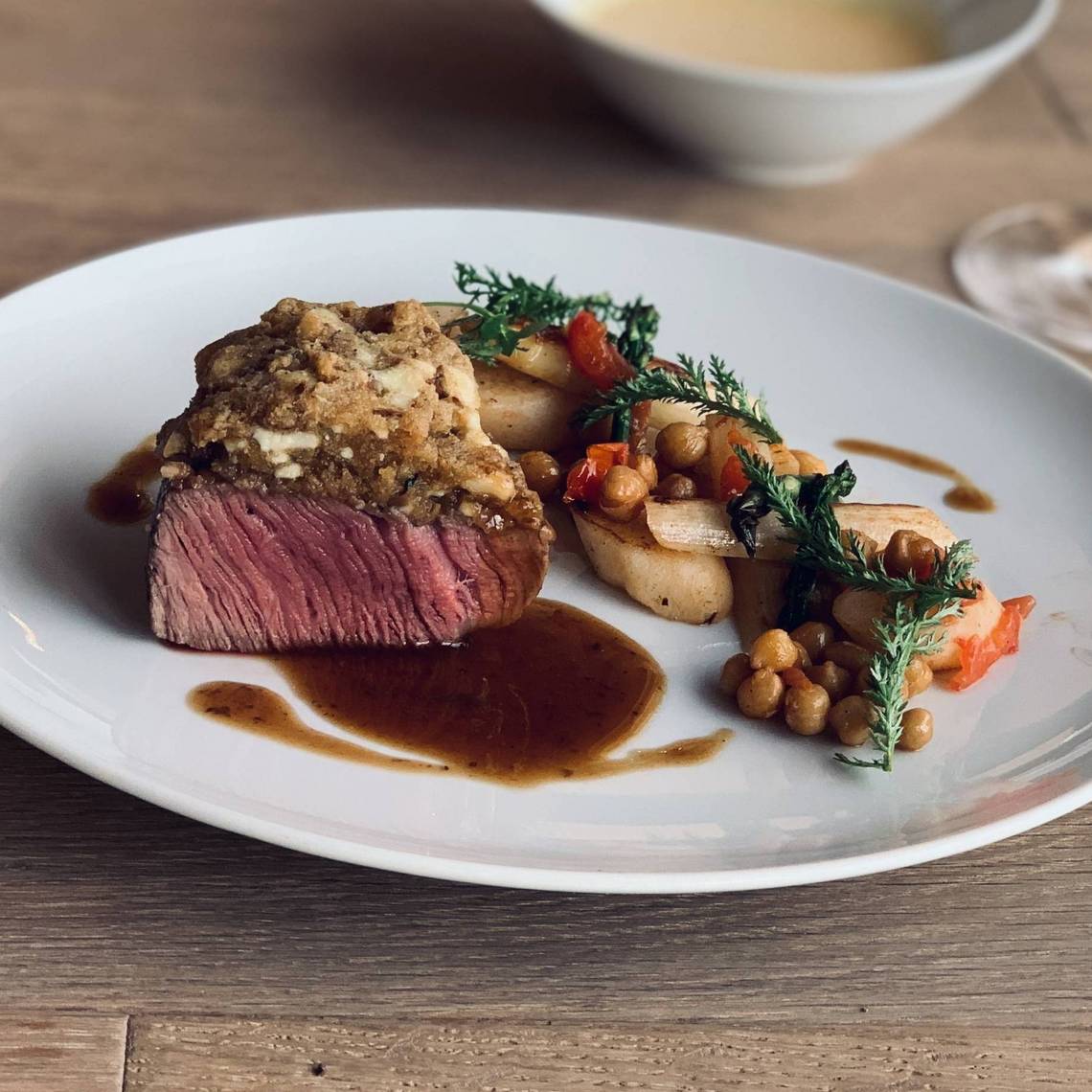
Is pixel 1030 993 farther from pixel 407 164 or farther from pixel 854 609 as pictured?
pixel 407 164

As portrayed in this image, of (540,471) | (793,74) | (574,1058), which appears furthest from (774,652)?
(793,74)

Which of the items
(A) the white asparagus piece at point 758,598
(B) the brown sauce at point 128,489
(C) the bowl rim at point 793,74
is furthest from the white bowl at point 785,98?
(B) the brown sauce at point 128,489

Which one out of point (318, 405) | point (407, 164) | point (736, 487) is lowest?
point (407, 164)

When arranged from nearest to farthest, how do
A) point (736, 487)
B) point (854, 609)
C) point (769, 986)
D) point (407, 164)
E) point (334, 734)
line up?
point (769, 986), point (334, 734), point (854, 609), point (736, 487), point (407, 164)

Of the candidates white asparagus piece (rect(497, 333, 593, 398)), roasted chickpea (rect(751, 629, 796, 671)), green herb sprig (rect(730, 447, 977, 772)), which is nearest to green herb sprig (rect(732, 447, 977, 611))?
green herb sprig (rect(730, 447, 977, 772))

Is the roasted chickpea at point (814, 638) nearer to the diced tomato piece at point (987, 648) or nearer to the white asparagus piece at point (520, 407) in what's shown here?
the diced tomato piece at point (987, 648)

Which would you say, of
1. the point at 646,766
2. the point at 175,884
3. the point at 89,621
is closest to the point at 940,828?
the point at 646,766
